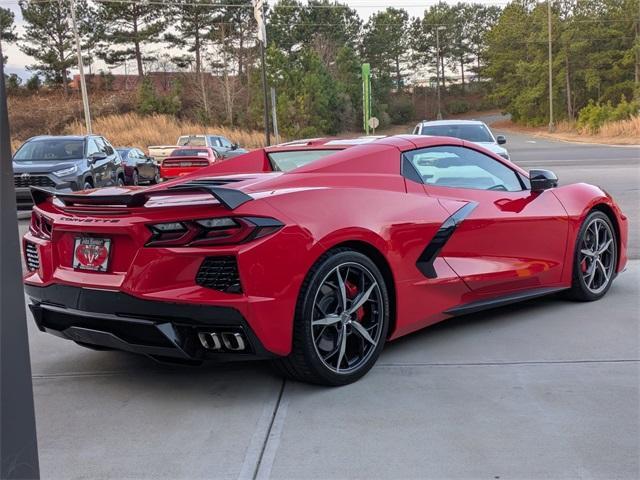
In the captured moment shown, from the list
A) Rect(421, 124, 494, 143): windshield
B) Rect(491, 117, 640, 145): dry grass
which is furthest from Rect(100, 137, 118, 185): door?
Rect(491, 117, 640, 145): dry grass

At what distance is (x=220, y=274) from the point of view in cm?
320

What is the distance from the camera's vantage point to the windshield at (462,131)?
1433 centimetres

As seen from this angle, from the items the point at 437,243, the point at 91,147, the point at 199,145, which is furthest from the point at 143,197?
the point at 199,145

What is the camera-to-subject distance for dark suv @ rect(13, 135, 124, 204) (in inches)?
492

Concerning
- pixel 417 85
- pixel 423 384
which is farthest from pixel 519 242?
pixel 417 85

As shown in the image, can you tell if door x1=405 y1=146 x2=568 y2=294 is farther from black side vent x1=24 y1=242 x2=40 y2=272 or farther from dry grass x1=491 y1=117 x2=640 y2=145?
dry grass x1=491 y1=117 x2=640 y2=145

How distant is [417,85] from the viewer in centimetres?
8988

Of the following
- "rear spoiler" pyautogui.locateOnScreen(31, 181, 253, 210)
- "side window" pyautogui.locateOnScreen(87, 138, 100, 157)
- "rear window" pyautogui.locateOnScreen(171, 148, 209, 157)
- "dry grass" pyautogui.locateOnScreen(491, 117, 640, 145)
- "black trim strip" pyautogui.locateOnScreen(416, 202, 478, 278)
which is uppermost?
"side window" pyautogui.locateOnScreen(87, 138, 100, 157)

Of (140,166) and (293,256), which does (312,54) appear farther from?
(293,256)

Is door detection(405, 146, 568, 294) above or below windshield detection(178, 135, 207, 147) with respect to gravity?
below

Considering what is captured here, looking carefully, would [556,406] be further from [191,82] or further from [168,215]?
[191,82]

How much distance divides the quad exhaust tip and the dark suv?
10.0m

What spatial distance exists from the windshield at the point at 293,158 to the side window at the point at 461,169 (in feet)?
1.95

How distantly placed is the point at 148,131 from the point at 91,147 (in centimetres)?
2847
